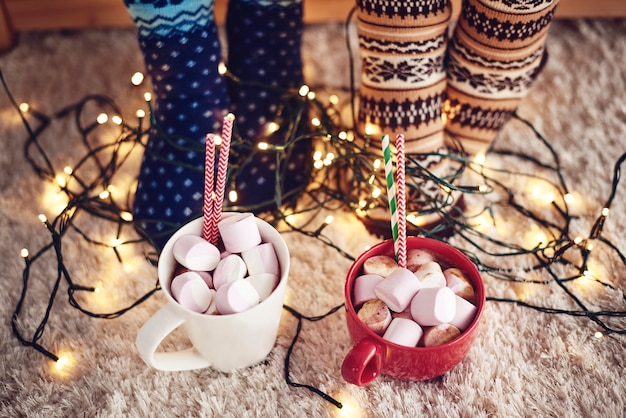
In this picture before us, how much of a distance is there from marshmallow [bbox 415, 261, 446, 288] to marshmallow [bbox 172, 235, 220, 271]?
21 cm

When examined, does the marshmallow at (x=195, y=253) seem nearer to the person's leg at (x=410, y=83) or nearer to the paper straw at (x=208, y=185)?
the paper straw at (x=208, y=185)

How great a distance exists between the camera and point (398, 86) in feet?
2.45

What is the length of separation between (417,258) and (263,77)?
0.38m

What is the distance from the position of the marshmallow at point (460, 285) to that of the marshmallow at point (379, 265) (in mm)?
58

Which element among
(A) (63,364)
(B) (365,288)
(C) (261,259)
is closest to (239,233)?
(C) (261,259)

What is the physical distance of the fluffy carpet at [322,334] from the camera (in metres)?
0.63

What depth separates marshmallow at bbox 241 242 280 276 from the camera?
0.60 metres

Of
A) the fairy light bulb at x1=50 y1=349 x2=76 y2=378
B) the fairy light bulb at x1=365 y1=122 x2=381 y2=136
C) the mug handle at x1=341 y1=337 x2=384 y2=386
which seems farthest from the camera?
the fairy light bulb at x1=365 y1=122 x2=381 y2=136

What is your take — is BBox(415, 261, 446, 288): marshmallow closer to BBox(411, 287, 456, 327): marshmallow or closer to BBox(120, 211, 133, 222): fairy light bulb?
BBox(411, 287, 456, 327): marshmallow

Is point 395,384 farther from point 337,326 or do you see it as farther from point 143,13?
point 143,13

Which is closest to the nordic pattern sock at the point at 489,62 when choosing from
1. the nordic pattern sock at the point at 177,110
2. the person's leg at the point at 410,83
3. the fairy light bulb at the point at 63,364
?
the person's leg at the point at 410,83

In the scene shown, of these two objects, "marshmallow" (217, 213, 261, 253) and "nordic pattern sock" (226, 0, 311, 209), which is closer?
"marshmallow" (217, 213, 261, 253)

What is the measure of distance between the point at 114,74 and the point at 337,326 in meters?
0.65

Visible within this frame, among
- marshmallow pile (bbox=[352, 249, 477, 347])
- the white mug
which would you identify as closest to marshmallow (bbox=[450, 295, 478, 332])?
marshmallow pile (bbox=[352, 249, 477, 347])
